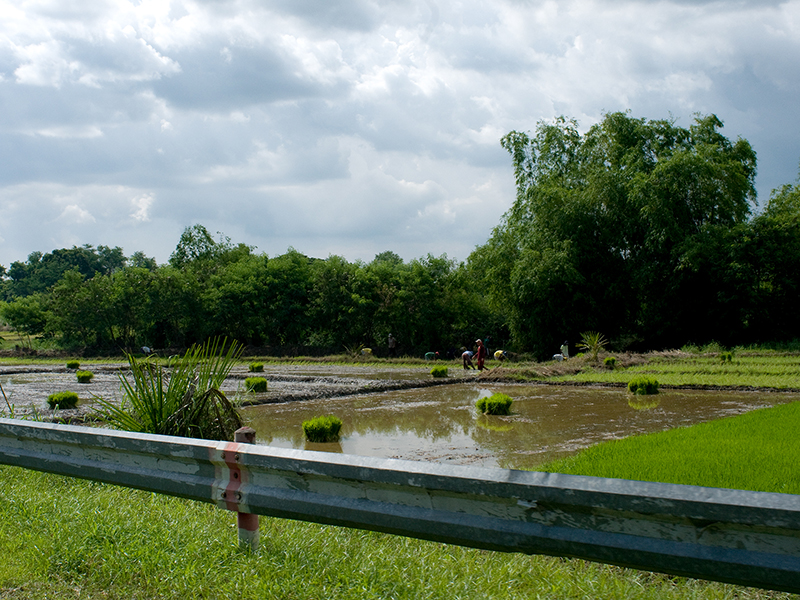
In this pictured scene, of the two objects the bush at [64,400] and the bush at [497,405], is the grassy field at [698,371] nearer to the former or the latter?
the bush at [497,405]

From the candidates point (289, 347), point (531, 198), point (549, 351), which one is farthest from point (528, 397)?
point (289, 347)

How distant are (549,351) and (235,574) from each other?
3098cm

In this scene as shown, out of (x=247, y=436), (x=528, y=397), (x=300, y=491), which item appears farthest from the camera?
(x=528, y=397)

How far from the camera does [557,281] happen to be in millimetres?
31312

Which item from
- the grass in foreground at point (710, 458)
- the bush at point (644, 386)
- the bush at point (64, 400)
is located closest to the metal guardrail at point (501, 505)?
the grass in foreground at point (710, 458)

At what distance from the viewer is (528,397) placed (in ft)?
55.5

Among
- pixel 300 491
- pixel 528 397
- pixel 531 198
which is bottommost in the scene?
pixel 528 397

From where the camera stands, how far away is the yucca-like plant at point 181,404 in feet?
21.6

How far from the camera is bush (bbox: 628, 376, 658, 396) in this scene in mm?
16469

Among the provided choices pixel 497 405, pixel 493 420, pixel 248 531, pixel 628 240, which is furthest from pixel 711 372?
pixel 248 531

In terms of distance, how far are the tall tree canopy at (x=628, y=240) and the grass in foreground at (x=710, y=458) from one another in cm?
2047

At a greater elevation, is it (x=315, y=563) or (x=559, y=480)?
(x=559, y=480)

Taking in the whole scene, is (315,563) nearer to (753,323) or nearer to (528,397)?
(528,397)

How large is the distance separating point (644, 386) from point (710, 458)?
9282 millimetres
